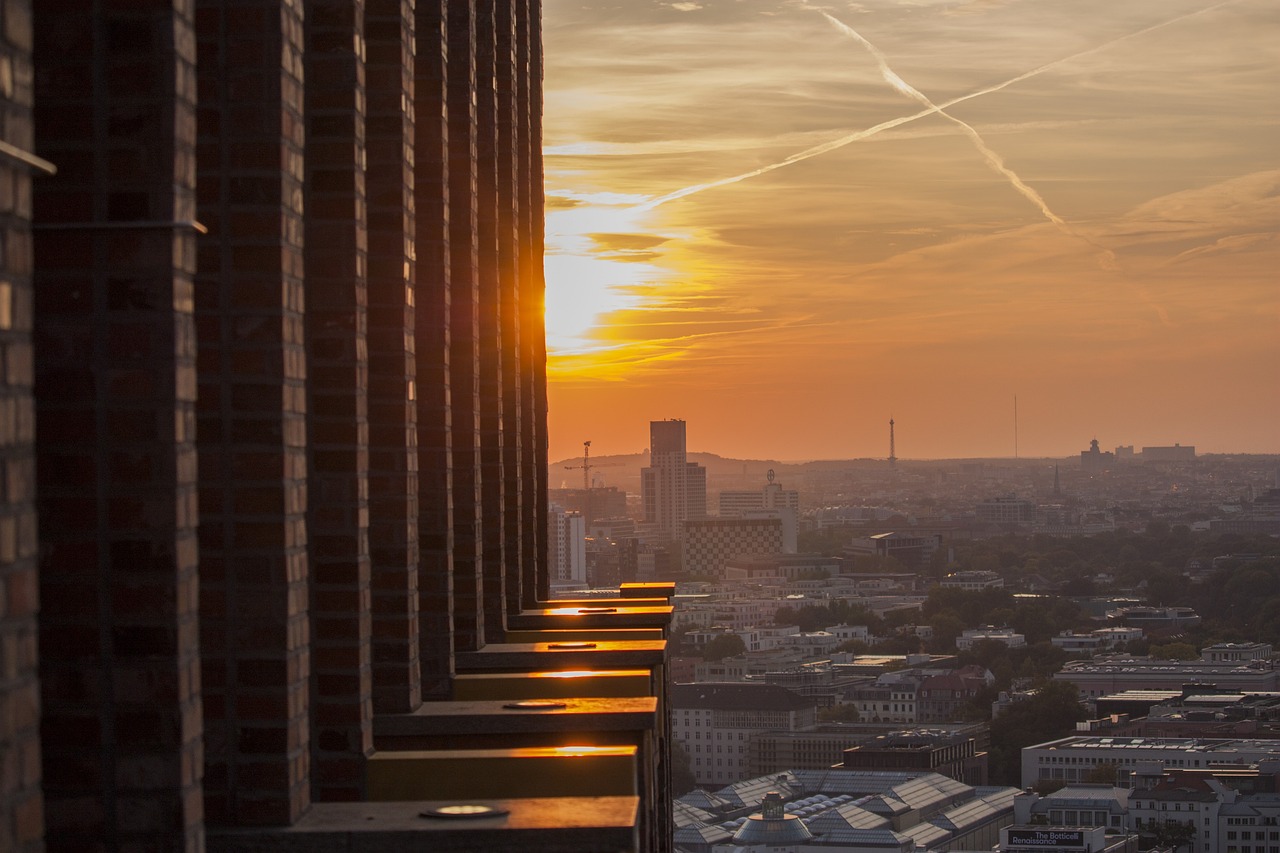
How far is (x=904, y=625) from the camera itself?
132500mm

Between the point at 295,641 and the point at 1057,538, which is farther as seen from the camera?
the point at 1057,538

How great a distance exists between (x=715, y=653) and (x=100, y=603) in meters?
114

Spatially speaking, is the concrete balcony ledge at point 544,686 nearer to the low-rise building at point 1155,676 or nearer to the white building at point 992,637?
the low-rise building at point 1155,676

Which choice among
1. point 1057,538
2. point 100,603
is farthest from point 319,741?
point 1057,538

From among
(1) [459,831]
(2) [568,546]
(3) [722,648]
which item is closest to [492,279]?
(1) [459,831]

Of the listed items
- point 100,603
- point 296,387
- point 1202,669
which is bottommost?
point 1202,669

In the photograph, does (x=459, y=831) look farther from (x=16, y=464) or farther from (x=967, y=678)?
(x=967, y=678)

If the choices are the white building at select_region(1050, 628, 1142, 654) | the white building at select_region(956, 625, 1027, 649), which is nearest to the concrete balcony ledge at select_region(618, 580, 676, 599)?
the white building at select_region(956, 625, 1027, 649)

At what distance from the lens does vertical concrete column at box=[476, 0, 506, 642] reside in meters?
9.28

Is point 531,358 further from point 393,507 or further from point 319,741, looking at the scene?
point 319,741

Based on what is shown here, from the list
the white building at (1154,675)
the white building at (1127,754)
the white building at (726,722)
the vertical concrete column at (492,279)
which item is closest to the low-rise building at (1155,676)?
the white building at (1154,675)

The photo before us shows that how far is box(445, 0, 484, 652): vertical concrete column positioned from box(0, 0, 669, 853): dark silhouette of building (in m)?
0.95

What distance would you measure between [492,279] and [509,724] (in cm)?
317

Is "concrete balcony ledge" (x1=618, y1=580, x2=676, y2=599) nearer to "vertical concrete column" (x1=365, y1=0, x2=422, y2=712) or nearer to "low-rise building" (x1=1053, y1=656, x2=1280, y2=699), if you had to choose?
"vertical concrete column" (x1=365, y1=0, x2=422, y2=712)
